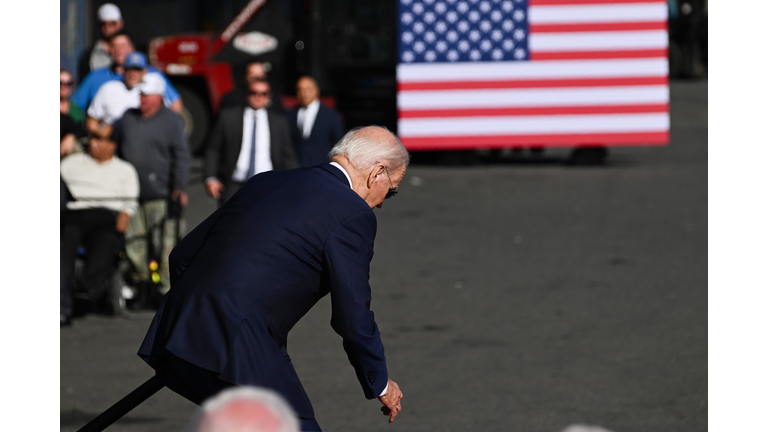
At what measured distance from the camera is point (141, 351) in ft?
11.3

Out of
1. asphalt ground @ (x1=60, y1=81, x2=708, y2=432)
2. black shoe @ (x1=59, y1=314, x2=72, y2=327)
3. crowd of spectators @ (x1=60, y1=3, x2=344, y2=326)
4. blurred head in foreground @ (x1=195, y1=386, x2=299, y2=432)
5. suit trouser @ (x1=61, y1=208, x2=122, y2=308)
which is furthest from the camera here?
crowd of spectators @ (x1=60, y1=3, x2=344, y2=326)

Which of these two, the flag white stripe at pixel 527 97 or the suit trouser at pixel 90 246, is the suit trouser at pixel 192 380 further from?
the flag white stripe at pixel 527 97

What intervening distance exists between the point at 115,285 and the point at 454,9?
32.6 ft

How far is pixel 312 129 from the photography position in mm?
9320

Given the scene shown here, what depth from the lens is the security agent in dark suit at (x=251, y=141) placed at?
28.3 ft

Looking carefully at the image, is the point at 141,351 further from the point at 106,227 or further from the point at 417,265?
the point at 417,265

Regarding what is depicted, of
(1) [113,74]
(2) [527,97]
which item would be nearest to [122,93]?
(1) [113,74]

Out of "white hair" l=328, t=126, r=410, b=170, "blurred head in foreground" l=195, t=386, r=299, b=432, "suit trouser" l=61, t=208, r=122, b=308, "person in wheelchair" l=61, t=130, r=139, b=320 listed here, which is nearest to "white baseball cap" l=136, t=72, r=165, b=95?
"person in wheelchair" l=61, t=130, r=139, b=320

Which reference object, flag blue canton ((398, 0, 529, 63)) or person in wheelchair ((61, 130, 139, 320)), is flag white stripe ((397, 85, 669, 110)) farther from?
person in wheelchair ((61, 130, 139, 320))

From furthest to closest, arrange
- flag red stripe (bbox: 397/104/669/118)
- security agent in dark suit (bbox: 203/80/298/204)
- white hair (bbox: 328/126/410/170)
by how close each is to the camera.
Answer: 1. flag red stripe (bbox: 397/104/669/118)
2. security agent in dark suit (bbox: 203/80/298/204)
3. white hair (bbox: 328/126/410/170)

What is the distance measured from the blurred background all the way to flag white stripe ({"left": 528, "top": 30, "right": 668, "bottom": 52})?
135 millimetres

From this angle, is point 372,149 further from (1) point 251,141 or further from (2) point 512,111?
(2) point 512,111

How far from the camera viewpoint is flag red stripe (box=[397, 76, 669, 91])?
16.9m

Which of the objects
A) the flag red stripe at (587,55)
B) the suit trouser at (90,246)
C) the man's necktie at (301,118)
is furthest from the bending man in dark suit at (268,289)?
the flag red stripe at (587,55)
